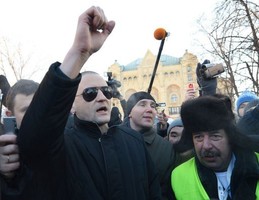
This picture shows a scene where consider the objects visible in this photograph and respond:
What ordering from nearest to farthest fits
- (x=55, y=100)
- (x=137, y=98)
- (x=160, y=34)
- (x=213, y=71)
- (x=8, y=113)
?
(x=55, y=100) → (x=8, y=113) → (x=213, y=71) → (x=160, y=34) → (x=137, y=98)

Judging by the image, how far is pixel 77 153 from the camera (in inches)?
87.7

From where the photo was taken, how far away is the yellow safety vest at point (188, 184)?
8.00 feet

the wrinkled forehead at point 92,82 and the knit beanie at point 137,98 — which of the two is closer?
the wrinkled forehead at point 92,82

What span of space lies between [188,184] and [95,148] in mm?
710

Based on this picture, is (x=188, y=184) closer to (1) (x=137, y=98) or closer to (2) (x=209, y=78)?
(2) (x=209, y=78)

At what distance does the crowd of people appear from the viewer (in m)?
1.58

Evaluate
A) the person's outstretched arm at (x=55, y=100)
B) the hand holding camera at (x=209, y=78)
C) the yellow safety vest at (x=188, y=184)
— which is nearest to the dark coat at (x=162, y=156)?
the yellow safety vest at (x=188, y=184)

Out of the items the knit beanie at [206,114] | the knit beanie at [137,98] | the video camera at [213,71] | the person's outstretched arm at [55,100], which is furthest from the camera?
the knit beanie at [137,98]

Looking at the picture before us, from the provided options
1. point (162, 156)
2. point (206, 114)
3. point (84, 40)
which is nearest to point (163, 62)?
point (162, 156)

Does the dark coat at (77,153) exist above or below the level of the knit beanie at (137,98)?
below

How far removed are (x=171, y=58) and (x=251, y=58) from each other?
205 ft

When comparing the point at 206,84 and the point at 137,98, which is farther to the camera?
the point at 137,98

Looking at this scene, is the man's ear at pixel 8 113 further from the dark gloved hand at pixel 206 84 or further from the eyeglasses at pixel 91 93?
the dark gloved hand at pixel 206 84

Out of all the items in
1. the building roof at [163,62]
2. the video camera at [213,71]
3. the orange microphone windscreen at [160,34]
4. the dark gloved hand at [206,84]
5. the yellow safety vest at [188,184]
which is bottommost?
the yellow safety vest at [188,184]
